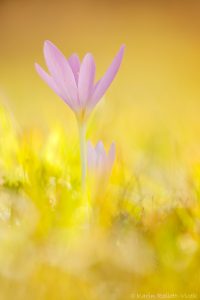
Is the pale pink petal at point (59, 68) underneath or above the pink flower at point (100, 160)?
above

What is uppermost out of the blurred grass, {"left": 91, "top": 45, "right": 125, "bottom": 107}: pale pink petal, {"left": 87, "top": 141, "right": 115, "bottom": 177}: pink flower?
{"left": 91, "top": 45, "right": 125, "bottom": 107}: pale pink petal

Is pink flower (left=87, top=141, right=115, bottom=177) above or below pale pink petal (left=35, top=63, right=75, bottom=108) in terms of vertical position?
below

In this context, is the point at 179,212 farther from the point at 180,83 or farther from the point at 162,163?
the point at 180,83

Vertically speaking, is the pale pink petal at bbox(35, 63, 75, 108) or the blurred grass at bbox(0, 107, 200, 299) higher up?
the pale pink petal at bbox(35, 63, 75, 108)

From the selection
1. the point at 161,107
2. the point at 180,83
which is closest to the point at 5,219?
the point at 161,107
